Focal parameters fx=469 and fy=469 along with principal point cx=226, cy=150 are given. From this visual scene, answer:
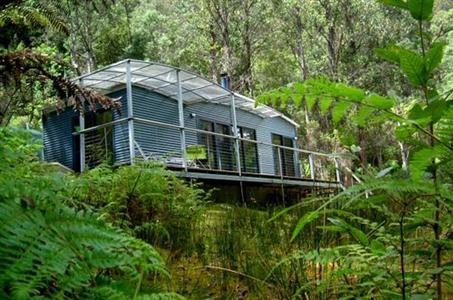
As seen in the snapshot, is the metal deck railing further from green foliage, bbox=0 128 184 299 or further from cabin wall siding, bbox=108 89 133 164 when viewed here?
green foliage, bbox=0 128 184 299

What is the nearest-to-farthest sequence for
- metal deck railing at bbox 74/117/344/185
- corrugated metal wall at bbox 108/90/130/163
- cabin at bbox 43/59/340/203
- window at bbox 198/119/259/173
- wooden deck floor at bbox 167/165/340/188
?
wooden deck floor at bbox 167/165/340/188 → metal deck railing at bbox 74/117/344/185 → cabin at bbox 43/59/340/203 → corrugated metal wall at bbox 108/90/130/163 → window at bbox 198/119/259/173

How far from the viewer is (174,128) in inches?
546

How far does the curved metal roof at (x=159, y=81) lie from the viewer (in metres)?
12.1

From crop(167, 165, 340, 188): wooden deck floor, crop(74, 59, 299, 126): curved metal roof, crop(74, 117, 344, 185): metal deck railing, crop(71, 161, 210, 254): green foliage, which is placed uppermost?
crop(74, 59, 299, 126): curved metal roof

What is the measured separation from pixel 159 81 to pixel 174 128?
56.7 inches

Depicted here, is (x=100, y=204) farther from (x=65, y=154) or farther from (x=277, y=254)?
(x=65, y=154)

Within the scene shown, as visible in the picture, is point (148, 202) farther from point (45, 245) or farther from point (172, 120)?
point (172, 120)

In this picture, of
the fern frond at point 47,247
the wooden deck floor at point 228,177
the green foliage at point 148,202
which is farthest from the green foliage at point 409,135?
the wooden deck floor at point 228,177

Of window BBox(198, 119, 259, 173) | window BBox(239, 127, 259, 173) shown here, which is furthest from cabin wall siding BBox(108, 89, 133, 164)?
window BBox(239, 127, 259, 173)

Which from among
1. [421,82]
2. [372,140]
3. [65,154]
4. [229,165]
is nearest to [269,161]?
[229,165]

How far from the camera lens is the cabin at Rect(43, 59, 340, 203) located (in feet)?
39.1

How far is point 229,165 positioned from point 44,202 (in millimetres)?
15130

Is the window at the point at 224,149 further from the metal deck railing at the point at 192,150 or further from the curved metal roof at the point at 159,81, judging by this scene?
the curved metal roof at the point at 159,81

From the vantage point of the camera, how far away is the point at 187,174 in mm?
10391
